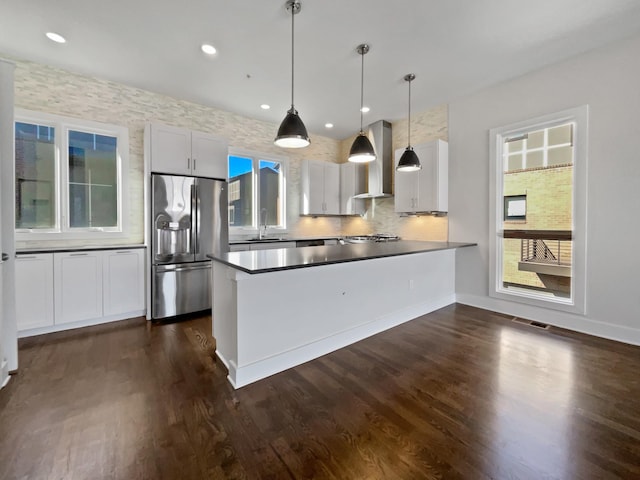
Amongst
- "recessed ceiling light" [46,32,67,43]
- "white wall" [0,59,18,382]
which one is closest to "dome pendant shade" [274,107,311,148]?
"white wall" [0,59,18,382]

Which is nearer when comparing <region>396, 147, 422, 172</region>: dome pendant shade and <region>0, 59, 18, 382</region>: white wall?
<region>0, 59, 18, 382</region>: white wall

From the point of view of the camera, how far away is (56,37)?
2.82m

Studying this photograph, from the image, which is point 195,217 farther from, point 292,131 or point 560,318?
point 560,318

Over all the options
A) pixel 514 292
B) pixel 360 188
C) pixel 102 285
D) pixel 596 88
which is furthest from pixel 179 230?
pixel 596 88

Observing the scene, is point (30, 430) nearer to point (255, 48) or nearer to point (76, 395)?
point (76, 395)

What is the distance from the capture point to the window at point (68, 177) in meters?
3.32

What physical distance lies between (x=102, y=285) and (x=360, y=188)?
14.6 feet

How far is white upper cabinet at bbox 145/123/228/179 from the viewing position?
143 inches

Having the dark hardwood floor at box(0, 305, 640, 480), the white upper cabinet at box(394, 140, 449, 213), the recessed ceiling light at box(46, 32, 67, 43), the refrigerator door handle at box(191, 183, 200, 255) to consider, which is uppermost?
the recessed ceiling light at box(46, 32, 67, 43)

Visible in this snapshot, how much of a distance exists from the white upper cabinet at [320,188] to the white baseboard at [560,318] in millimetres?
2947

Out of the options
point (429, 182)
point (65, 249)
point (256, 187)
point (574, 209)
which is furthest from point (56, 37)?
point (574, 209)

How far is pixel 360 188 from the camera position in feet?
18.7

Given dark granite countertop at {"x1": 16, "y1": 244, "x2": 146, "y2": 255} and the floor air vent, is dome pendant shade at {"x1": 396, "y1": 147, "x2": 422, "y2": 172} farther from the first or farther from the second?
dark granite countertop at {"x1": 16, "y1": 244, "x2": 146, "y2": 255}

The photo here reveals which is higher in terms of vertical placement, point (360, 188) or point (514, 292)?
point (360, 188)
